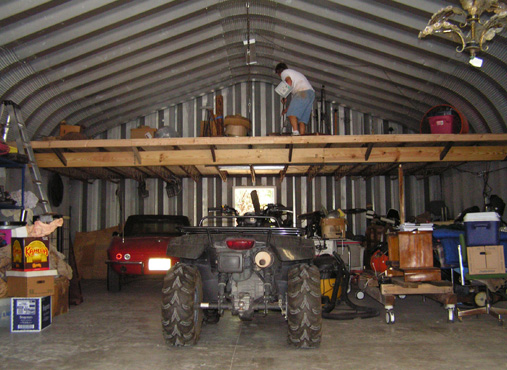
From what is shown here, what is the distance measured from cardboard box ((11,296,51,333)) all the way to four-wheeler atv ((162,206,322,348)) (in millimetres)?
1826

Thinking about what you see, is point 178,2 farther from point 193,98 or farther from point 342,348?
point 342,348

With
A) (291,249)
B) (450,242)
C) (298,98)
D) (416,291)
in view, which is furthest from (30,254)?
(450,242)

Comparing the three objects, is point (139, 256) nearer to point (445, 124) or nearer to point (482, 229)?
point (482, 229)

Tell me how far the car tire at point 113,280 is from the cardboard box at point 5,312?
268 centimetres

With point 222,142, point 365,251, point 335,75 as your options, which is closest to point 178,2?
point 222,142

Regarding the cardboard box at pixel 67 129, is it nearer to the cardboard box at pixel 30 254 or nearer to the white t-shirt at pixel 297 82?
the cardboard box at pixel 30 254

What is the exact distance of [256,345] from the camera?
456 cm

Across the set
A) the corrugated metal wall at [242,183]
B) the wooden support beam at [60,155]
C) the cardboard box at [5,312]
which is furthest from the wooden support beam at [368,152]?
the cardboard box at [5,312]

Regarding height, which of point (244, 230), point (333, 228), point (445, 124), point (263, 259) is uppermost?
point (445, 124)

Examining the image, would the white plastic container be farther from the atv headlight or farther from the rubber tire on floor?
the rubber tire on floor

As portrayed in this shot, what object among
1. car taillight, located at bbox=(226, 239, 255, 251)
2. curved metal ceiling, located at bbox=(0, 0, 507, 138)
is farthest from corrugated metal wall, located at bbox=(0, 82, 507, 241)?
car taillight, located at bbox=(226, 239, 255, 251)

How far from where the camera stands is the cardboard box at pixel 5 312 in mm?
5406

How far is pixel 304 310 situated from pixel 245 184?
726cm

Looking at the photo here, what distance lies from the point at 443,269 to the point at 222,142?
12.8ft
